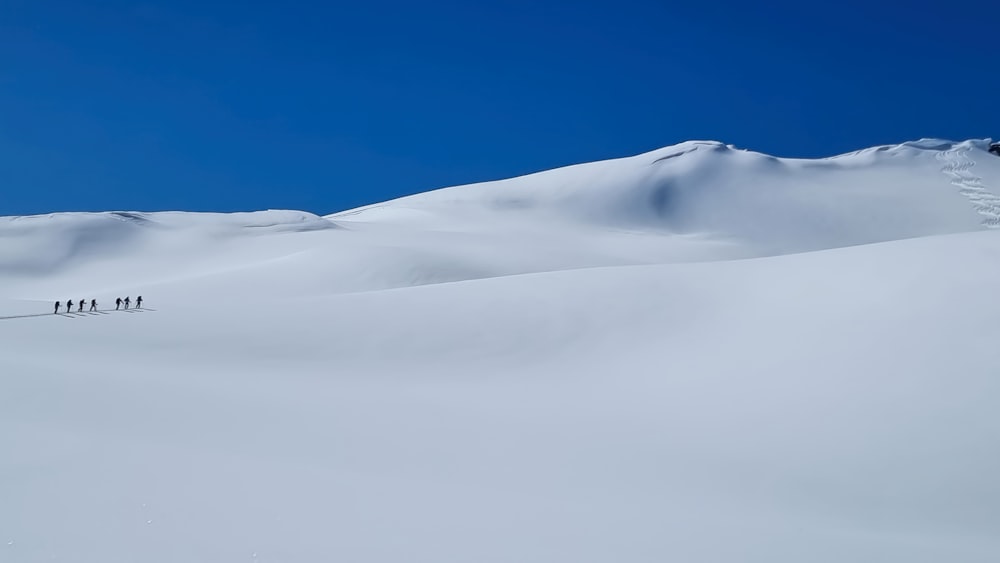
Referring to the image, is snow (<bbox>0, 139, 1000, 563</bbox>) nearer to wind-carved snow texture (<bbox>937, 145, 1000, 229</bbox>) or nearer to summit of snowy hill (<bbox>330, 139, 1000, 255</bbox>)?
summit of snowy hill (<bbox>330, 139, 1000, 255</bbox>)

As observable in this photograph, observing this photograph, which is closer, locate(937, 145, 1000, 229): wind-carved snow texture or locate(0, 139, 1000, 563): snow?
locate(0, 139, 1000, 563): snow

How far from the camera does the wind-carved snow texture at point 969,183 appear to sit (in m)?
64.2

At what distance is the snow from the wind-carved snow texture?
185ft

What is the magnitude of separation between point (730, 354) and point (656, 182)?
63451 millimetres

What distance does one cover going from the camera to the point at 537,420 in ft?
33.6

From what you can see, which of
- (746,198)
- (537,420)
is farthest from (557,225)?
(537,420)

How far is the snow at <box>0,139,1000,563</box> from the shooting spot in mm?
6055

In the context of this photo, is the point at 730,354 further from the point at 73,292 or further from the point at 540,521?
the point at 73,292

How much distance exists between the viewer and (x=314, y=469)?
23.9 ft

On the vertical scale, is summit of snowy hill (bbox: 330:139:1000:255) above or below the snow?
above

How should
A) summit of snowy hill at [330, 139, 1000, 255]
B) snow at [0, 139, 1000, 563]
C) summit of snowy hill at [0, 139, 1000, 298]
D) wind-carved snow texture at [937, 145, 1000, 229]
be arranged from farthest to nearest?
summit of snowy hill at [330, 139, 1000, 255]
wind-carved snow texture at [937, 145, 1000, 229]
summit of snowy hill at [0, 139, 1000, 298]
snow at [0, 139, 1000, 563]

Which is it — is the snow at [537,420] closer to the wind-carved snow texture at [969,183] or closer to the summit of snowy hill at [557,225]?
the summit of snowy hill at [557,225]

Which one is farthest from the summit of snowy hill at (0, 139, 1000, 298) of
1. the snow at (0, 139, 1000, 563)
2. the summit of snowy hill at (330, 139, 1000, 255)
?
the snow at (0, 139, 1000, 563)

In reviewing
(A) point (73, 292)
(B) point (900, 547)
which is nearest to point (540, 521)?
(B) point (900, 547)
